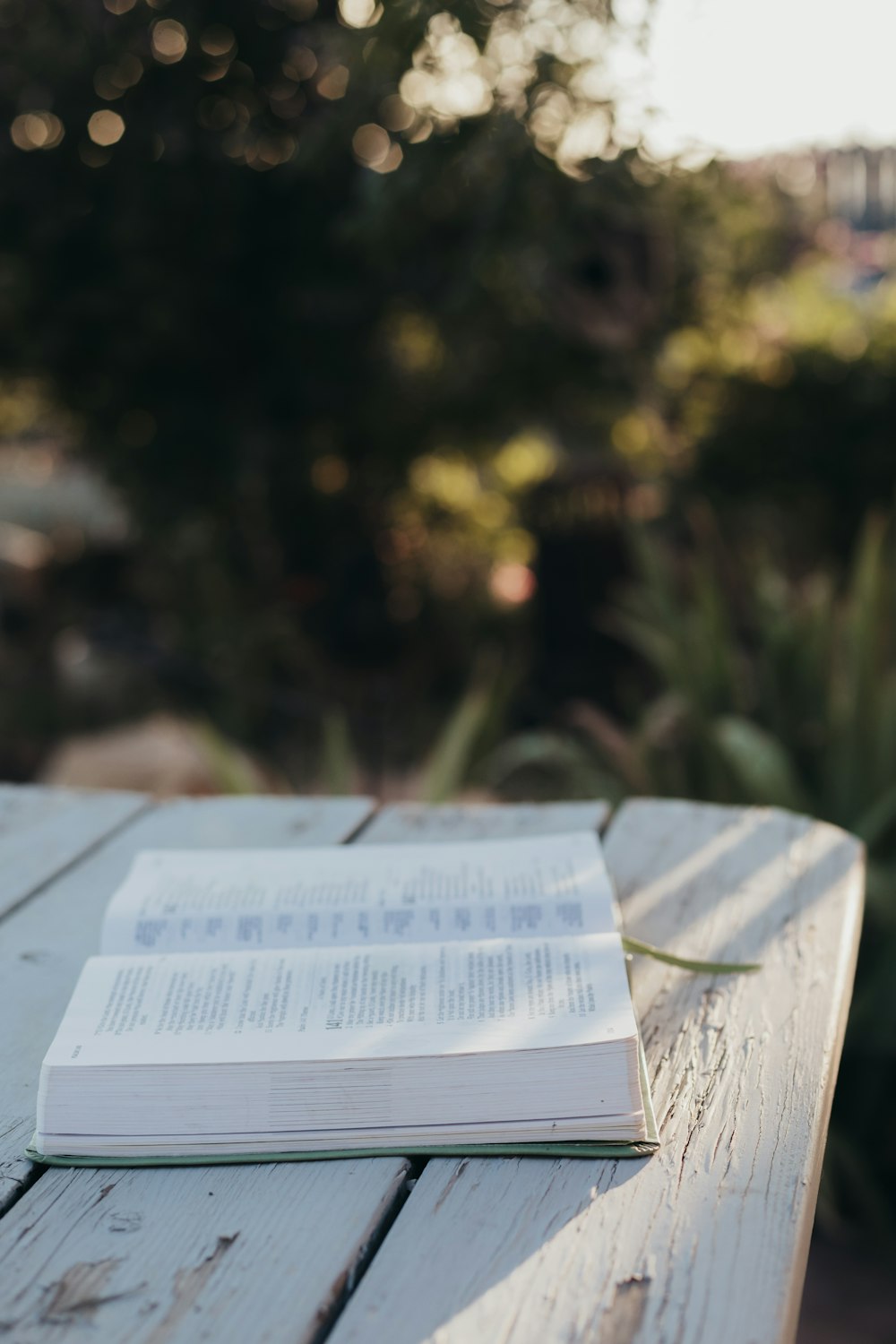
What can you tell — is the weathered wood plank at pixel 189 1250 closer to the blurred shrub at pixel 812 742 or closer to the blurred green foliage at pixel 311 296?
the blurred shrub at pixel 812 742

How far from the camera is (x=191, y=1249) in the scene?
63cm

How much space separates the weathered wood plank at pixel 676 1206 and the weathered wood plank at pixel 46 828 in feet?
1.94

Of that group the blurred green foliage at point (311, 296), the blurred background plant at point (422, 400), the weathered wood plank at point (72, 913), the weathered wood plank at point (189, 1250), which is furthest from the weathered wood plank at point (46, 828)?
the blurred green foliage at point (311, 296)

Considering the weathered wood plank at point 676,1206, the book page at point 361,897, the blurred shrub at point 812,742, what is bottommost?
the blurred shrub at point 812,742

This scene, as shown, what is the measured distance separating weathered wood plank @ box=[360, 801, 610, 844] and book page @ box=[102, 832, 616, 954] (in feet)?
0.52

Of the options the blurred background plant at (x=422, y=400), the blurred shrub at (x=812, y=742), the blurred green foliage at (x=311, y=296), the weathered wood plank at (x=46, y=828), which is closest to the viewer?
the weathered wood plank at (x=46, y=828)

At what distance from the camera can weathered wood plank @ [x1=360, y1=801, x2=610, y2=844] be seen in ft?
4.10

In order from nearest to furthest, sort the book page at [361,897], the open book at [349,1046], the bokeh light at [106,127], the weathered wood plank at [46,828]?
the open book at [349,1046], the book page at [361,897], the weathered wood plank at [46,828], the bokeh light at [106,127]

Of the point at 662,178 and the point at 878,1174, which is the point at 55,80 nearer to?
the point at 662,178

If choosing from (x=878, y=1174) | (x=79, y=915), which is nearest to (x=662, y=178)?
(x=878, y=1174)

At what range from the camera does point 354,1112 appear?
72 centimetres

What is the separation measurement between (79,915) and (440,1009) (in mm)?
434

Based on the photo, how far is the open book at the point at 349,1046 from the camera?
0.71m

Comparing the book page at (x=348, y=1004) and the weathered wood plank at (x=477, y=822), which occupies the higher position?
the book page at (x=348, y=1004)
